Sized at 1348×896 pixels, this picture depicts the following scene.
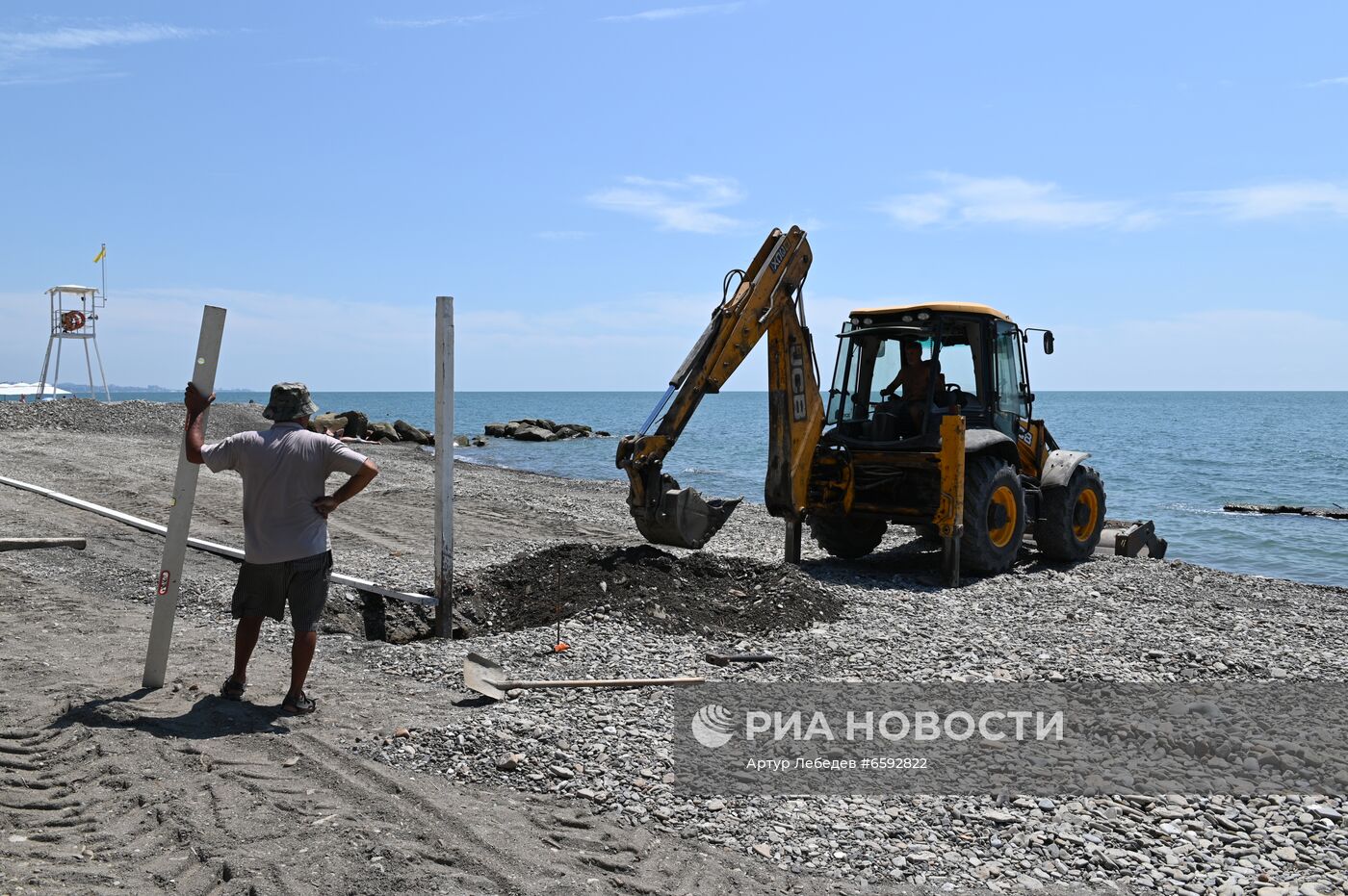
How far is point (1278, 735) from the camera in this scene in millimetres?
5848

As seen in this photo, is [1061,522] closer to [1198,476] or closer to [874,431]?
[874,431]

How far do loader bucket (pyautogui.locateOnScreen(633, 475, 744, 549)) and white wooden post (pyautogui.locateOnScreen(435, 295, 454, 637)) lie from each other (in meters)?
2.40

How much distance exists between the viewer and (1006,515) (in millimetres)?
11570

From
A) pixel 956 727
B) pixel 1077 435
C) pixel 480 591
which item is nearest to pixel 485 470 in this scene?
pixel 480 591

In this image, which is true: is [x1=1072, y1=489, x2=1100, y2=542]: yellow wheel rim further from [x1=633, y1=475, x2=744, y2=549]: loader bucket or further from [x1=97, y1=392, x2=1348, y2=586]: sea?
[x1=633, y1=475, x2=744, y2=549]: loader bucket

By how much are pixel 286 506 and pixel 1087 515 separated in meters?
10.3

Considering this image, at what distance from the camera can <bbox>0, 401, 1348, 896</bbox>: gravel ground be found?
4418mm

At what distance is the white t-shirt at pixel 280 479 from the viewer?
5648 mm

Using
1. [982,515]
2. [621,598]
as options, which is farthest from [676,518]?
[982,515]

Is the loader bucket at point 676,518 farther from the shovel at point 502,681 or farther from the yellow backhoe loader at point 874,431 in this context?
the shovel at point 502,681

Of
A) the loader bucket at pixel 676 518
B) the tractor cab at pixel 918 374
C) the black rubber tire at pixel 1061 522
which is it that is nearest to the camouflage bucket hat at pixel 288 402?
the loader bucket at pixel 676 518

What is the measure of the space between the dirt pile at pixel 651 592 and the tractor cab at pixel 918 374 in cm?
230

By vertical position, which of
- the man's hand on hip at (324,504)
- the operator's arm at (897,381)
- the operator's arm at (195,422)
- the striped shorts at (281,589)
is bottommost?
the striped shorts at (281,589)

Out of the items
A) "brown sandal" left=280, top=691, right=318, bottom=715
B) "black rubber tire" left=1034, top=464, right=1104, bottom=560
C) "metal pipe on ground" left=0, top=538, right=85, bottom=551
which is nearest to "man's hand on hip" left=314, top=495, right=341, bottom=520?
"brown sandal" left=280, top=691, right=318, bottom=715
